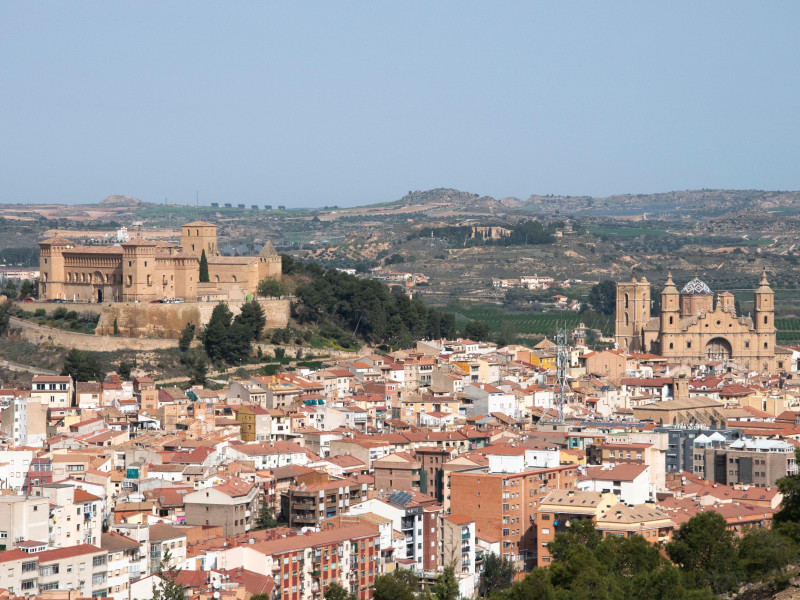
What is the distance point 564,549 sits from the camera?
29.4 metres

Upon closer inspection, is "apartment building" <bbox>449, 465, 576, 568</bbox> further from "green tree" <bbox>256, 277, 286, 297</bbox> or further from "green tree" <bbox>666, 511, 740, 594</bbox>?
"green tree" <bbox>256, 277, 286, 297</bbox>

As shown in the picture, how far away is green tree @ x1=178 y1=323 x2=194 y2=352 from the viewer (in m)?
49.5

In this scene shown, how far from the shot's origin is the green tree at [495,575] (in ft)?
100

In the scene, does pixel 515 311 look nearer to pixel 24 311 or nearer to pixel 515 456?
pixel 24 311

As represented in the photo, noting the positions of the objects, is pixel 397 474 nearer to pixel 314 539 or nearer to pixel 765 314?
pixel 314 539

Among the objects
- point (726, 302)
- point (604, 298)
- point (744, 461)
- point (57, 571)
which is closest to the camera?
point (57, 571)

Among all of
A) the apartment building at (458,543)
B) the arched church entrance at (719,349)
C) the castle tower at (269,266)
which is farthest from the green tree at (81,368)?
the arched church entrance at (719,349)

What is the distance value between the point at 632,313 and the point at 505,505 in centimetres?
2997

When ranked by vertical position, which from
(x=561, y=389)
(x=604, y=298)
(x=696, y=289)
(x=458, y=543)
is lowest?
(x=458, y=543)

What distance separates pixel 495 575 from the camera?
30.8 meters

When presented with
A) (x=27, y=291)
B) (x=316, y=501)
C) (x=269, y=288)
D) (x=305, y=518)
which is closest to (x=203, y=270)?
(x=269, y=288)

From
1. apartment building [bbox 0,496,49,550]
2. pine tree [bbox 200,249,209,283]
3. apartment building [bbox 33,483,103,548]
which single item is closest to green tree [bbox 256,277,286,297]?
pine tree [bbox 200,249,209,283]

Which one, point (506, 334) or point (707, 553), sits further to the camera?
point (506, 334)

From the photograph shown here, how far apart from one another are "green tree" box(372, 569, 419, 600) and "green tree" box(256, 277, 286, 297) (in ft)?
88.9
